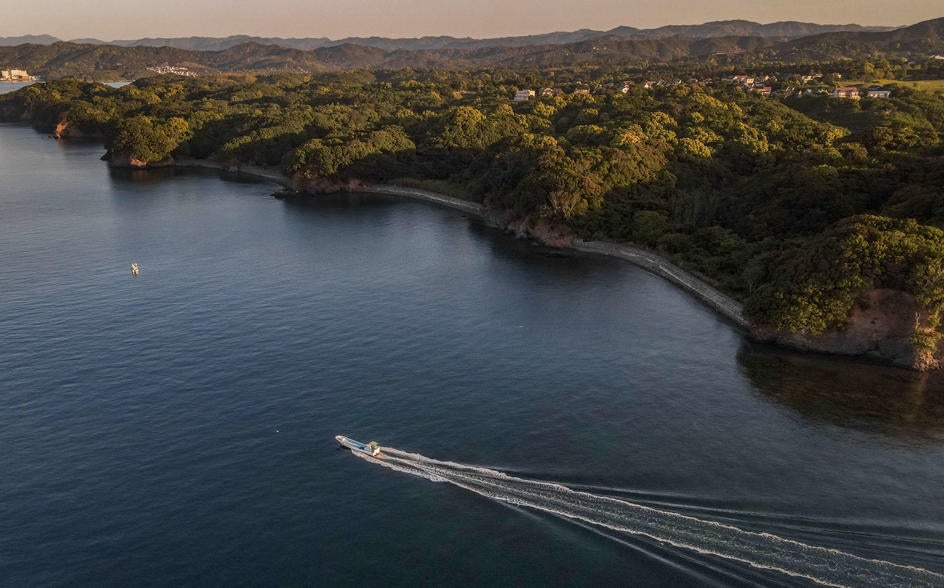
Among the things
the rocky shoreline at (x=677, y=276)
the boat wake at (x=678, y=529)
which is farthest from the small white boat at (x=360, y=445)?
the rocky shoreline at (x=677, y=276)

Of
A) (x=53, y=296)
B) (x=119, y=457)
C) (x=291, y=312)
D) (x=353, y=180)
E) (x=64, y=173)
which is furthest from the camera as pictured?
(x=64, y=173)

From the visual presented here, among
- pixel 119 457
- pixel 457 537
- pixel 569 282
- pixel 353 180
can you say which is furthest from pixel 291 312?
pixel 353 180

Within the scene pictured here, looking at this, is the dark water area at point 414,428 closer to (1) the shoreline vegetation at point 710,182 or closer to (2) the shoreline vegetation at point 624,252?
(2) the shoreline vegetation at point 624,252

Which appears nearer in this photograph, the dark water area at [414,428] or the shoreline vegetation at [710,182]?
the dark water area at [414,428]

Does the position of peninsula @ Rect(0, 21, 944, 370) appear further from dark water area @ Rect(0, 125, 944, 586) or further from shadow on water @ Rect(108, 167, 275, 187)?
dark water area @ Rect(0, 125, 944, 586)

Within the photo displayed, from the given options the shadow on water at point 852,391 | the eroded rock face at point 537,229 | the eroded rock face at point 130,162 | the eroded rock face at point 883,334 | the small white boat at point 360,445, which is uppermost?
the eroded rock face at point 130,162

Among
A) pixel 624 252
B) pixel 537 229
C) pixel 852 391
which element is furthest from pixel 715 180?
pixel 852 391

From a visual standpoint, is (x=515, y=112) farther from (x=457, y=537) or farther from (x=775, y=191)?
(x=457, y=537)
